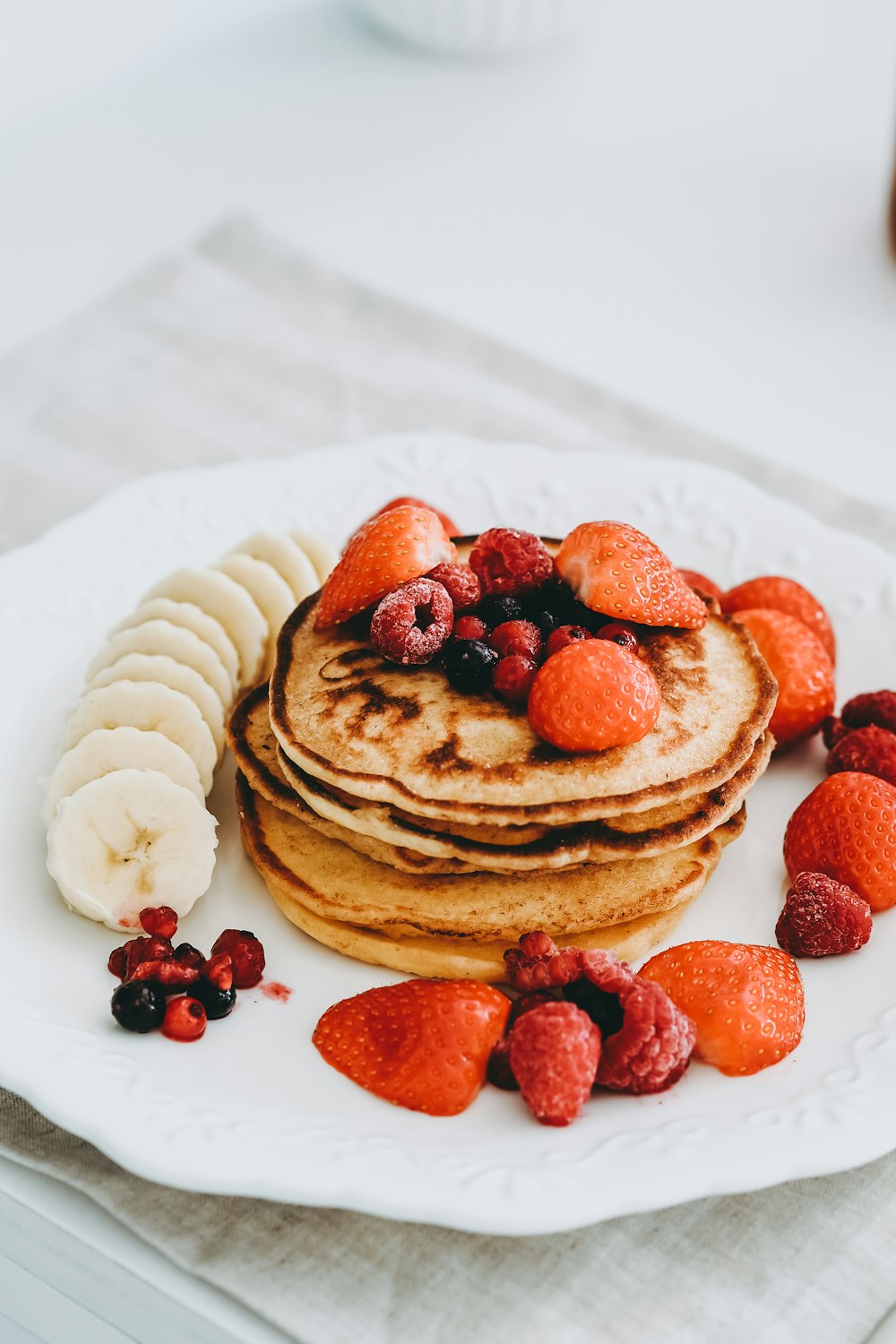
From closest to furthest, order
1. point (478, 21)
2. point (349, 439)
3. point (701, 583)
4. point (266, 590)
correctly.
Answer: point (266, 590)
point (701, 583)
point (349, 439)
point (478, 21)

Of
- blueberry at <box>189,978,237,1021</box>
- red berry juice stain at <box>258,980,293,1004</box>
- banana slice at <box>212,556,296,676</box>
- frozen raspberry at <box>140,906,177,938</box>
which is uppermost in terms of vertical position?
banana slice at <box>212,556,296,676</box>

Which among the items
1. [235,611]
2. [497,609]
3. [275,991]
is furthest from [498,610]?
[275,991]

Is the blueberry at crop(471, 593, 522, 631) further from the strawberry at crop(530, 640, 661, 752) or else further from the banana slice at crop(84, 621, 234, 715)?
the banana slice at crop(84, 621, 234, 715)

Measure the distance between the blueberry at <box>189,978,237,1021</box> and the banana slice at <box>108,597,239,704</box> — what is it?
0.64 m

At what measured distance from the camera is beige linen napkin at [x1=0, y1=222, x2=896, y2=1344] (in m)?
1.76

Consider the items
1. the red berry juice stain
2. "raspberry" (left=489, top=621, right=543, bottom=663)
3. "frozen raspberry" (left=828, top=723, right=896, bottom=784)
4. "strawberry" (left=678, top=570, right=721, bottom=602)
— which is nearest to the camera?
the red berry juice stain

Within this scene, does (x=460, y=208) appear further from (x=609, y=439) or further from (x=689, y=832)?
(x=689, y=832)

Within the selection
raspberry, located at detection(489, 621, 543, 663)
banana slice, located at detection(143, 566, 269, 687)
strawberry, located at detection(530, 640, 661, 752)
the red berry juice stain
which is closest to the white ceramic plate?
the red berry juice stain

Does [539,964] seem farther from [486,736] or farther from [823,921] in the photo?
[823,921]

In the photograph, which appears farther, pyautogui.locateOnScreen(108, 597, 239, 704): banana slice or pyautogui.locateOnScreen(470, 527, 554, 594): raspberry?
pyautogui.locateOnScreen(108, 597, 239, 704): banana slice

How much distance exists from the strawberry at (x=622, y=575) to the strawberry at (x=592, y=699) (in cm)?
18

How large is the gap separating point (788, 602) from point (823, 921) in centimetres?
80

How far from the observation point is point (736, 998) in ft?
6.39

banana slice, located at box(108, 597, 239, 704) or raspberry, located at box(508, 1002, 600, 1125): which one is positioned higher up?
raspberry, located at box(508, 1002, 600, 1125)
